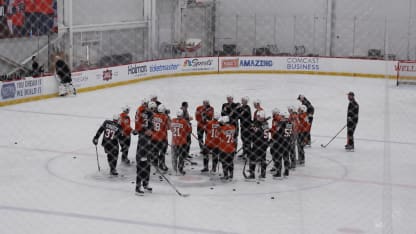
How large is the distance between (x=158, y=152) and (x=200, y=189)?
2.93 ft

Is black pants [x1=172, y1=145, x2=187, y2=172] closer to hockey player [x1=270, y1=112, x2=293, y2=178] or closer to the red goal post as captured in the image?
hockey player [x1=270, y1=112, x2=293, y2=178]

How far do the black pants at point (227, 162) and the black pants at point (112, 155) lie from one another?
4.77ft

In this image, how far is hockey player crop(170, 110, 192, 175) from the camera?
33.5ft

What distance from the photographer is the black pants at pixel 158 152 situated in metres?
10.0

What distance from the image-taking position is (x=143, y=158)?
9156 millimetres

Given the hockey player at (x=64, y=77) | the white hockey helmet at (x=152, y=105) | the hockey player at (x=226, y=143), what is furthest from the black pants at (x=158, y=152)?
the hockey player at (x=64, y=77)

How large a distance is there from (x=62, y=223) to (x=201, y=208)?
1683 millimetres

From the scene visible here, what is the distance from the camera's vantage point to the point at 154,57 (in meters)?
23.3

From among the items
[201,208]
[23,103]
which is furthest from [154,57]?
[201,208]

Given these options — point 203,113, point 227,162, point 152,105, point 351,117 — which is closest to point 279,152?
point 227,162

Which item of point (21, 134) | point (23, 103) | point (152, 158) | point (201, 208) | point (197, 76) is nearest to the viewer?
point (201, 208)

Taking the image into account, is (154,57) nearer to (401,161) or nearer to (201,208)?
(401,161)

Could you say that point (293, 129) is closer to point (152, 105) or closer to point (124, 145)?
point (152, 105)

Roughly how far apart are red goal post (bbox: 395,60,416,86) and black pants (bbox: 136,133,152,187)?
43.7 feet
